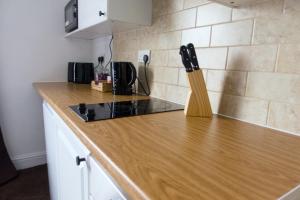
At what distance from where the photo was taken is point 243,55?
832 millimetres

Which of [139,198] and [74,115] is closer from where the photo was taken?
[139,198]

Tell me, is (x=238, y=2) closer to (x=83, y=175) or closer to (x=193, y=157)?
(x=193, y=157)

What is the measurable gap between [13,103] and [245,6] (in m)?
2.08

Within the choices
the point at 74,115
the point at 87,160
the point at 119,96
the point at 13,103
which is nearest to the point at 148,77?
the point at 119,96

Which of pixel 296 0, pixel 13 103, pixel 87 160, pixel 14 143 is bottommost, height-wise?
pixel 14 143

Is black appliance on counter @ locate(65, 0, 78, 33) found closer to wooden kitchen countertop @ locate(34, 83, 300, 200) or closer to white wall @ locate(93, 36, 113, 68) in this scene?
white wall @ locate(93, 36, 113, 68)

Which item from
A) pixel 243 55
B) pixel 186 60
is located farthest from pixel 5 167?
pixel 243 55

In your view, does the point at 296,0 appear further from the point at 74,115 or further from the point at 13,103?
the point at 13,103

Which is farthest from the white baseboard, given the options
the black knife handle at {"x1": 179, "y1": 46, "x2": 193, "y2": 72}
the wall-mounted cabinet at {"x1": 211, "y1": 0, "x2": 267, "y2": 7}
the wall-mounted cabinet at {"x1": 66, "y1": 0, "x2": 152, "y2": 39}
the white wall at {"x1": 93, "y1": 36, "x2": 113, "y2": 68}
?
the wall-mounted cabinet at {"x1": 211, "y1": 0, "x2": 267, "y2": 7}

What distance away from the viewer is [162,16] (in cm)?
125

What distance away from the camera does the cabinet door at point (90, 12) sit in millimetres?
1197

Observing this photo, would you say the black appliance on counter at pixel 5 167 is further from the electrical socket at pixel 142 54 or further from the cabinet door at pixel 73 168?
the electrical socket at pixel 142 54

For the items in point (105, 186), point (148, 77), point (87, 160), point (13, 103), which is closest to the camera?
point (105, 186)

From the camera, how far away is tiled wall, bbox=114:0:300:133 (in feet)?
2.29
